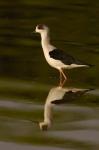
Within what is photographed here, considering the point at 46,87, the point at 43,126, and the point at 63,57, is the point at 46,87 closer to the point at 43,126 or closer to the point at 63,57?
the point at 63,57

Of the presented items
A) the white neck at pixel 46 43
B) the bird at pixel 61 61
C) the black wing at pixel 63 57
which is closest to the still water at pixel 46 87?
the bird at pixel 61 61

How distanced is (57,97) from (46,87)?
0.75 metres

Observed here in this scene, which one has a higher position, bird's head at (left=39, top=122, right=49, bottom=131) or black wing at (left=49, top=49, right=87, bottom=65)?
black wing at (left=49, top=49, right=87, bottom=65)

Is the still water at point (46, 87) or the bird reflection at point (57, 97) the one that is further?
the bird reflection at point (57, 97)

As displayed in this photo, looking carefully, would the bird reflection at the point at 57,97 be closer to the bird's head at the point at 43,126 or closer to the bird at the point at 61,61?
the bird's head at the point at 43,126

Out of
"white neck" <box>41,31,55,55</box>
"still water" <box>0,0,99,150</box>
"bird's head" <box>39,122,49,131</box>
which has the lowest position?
Answer: "still water" <box>0,0,99,150</box>

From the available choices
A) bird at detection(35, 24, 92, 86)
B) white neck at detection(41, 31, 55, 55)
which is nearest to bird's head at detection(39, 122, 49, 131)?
bird at detection(35, 24, 92, 86)

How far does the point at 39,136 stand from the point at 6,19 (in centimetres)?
1145

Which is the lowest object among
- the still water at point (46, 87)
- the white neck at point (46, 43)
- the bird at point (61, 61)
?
the still water at point (46, 87)

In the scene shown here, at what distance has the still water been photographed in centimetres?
1072

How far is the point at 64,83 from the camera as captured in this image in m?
14.4

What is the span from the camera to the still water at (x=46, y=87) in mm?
10719

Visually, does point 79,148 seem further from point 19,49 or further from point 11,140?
point 19,49

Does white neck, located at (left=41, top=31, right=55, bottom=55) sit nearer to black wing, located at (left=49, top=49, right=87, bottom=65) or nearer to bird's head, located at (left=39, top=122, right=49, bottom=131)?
black wing, located at (left=49, top=49, right=87, bottom=65)
